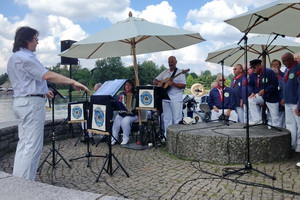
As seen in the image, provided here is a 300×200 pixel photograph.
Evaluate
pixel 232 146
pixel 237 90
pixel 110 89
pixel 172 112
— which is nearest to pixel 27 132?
pixel 110 89

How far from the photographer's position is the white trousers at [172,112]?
291 inches

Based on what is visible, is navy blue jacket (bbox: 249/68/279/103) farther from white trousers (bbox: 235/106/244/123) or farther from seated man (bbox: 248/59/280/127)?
white trousers (bbox: 235/106/244/123)

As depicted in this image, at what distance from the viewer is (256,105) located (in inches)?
292

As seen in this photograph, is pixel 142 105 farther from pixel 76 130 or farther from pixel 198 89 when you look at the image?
pixel 198 89

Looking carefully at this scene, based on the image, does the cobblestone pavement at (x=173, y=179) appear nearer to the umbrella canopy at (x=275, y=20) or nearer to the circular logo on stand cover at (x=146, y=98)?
the circular logo on stand cover at (x=146, y=98)

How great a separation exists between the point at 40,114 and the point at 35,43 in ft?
3.00

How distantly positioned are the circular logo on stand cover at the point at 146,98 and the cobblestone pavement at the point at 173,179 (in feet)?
4.60

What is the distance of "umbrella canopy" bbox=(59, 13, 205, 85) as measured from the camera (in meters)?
5.88

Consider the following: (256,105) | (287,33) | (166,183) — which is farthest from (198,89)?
(166,183)

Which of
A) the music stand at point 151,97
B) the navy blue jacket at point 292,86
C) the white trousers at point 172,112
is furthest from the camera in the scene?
the white trousers at point 172,112

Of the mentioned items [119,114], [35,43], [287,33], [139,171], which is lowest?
[139,171]

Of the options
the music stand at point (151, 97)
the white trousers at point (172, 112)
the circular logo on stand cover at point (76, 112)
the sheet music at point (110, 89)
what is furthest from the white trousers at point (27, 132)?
the white trousers at point (172, 112)

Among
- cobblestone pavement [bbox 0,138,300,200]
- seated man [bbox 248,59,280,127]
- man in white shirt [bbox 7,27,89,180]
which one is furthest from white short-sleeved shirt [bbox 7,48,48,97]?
seated man [bbox 248,59,280,127]

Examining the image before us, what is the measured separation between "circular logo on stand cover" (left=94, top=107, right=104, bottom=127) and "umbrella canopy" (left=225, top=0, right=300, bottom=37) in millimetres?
2897
